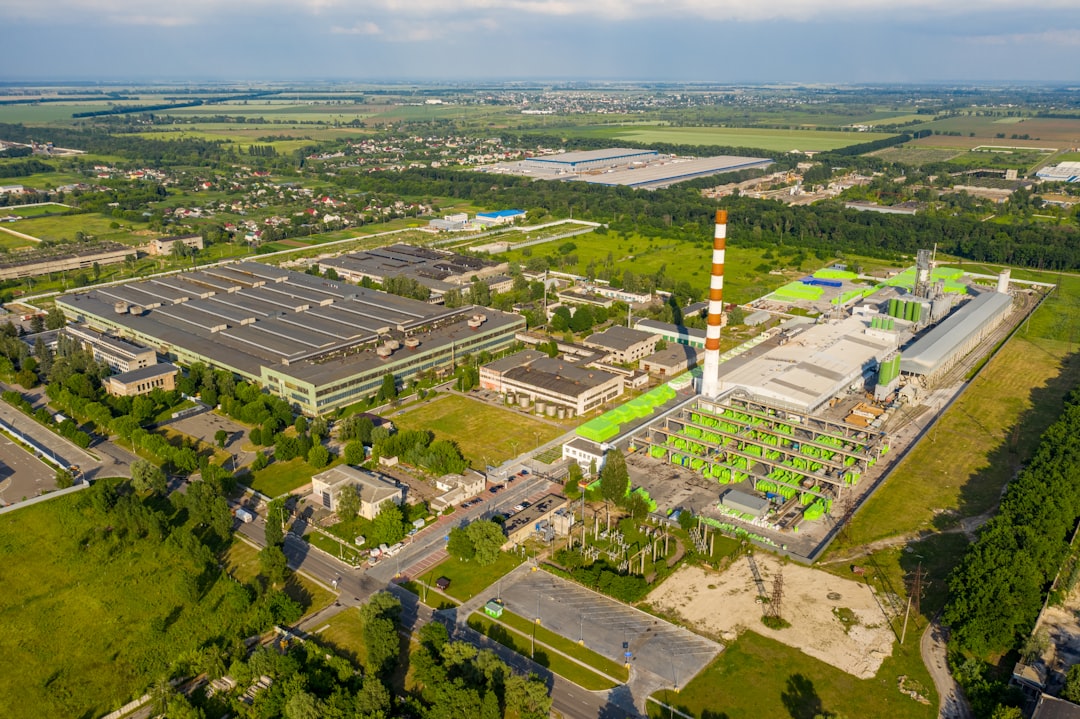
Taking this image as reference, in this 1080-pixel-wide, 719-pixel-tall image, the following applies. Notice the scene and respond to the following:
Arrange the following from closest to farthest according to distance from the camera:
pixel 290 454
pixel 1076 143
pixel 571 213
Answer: pixel 290 454 → pixel 571 213 → pixel 1076 143

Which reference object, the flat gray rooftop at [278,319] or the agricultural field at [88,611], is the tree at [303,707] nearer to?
the agricultural field at [88,611]

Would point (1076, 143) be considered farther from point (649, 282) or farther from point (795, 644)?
point (795, 644)

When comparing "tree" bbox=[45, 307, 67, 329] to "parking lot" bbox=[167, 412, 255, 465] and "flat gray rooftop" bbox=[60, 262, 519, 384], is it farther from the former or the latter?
"parking lot" bbox=[167, 412, 255, 465]

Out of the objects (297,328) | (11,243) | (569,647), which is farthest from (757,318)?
(11,243)

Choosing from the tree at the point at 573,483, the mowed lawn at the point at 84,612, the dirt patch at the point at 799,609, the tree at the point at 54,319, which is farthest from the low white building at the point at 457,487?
the tree at the point at 54,319

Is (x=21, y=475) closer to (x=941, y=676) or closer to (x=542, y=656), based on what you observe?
(x=542, y=656)

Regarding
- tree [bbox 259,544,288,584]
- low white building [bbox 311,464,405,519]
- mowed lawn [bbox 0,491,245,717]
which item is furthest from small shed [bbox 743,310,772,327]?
mowed lawn [bbox 0,491,245,717]

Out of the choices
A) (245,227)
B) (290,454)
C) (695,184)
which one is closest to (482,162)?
(695,184)
